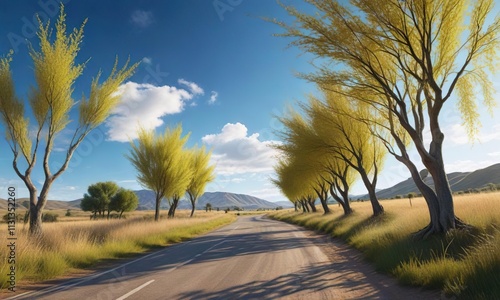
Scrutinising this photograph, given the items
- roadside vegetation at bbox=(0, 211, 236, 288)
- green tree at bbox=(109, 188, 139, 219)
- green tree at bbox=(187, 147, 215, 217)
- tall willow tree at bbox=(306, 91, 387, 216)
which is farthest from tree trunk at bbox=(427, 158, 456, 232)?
green tree at bbox=(109, 188, 139, 219)

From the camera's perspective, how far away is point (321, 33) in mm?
9461

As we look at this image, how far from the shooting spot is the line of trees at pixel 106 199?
6831 cm

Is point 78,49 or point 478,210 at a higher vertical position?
point 78,49

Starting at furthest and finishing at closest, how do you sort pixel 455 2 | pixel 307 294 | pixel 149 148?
pixel 149 148 → pixel 455 2 → pixel 307 294

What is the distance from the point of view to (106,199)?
68562 mm

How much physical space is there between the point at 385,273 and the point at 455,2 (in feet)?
25.0

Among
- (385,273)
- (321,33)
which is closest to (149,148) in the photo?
(321,33)

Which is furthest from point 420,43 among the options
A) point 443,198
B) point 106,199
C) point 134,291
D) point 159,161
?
point 106,199

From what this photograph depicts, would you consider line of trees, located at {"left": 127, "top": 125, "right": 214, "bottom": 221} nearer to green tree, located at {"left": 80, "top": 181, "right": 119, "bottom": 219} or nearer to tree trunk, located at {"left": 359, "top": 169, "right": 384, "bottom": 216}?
tree trunk, located at {"left": 359, "top": 169, "right": 384, "bottom": 216}

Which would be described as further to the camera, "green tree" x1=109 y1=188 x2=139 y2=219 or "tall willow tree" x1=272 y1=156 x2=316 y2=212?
"green tree" x1=109 y1=188 x2=139 y2=219

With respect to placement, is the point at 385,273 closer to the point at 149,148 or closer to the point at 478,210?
the point at 478,210

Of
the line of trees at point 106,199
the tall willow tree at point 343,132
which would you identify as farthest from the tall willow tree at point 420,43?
the line of trees at point 106,199

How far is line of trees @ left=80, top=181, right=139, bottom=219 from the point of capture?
68.3 metres

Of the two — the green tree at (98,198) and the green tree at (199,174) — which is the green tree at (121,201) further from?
the green tree at (199,174)
